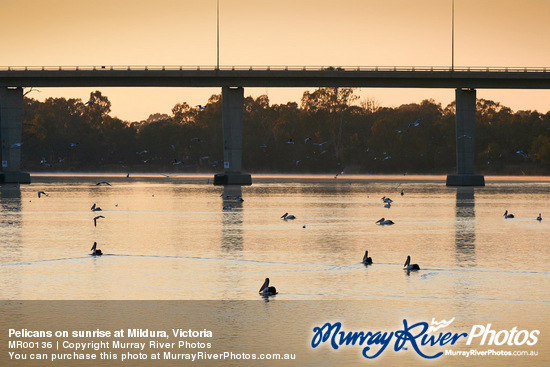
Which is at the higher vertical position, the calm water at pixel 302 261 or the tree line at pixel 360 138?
the tree line at pixel 360 138

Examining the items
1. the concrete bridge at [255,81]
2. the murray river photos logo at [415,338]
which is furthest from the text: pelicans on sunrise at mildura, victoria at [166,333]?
the concrete bridge at [255,81]

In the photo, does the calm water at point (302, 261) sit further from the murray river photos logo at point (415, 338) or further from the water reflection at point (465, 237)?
the murray river photos logo at point (415, 338)

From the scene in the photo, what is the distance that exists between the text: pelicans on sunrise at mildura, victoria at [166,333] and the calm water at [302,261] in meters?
3.18

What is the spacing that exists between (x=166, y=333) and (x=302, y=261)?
422 inches

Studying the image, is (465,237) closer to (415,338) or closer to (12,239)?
(12,239)

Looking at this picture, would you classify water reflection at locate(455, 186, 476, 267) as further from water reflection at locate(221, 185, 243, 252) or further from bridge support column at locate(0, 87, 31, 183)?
bridge support column at locate(0, 87, 31, 183)

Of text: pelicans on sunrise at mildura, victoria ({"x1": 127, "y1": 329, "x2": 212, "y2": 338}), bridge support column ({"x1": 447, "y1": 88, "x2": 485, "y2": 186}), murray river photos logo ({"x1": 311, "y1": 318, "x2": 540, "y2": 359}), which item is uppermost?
bridge support column ({"x1": 447, "y1": 88, "x2": 485, "y2": 186})

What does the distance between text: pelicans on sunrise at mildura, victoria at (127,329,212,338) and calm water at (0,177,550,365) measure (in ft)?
10.4

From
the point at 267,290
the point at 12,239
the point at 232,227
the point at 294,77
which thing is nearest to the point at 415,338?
the point at 267,290

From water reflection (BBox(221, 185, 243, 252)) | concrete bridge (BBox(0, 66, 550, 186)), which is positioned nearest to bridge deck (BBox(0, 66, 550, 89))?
concrete bridge (BBox(0, 66, 550, 186))

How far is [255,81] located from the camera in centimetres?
9969

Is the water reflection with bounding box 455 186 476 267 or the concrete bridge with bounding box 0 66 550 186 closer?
the water reflection with bounding box 455 186 476 267

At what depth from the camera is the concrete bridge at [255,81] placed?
325 feet

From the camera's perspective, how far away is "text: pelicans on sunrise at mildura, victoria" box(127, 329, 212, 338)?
14.7m
